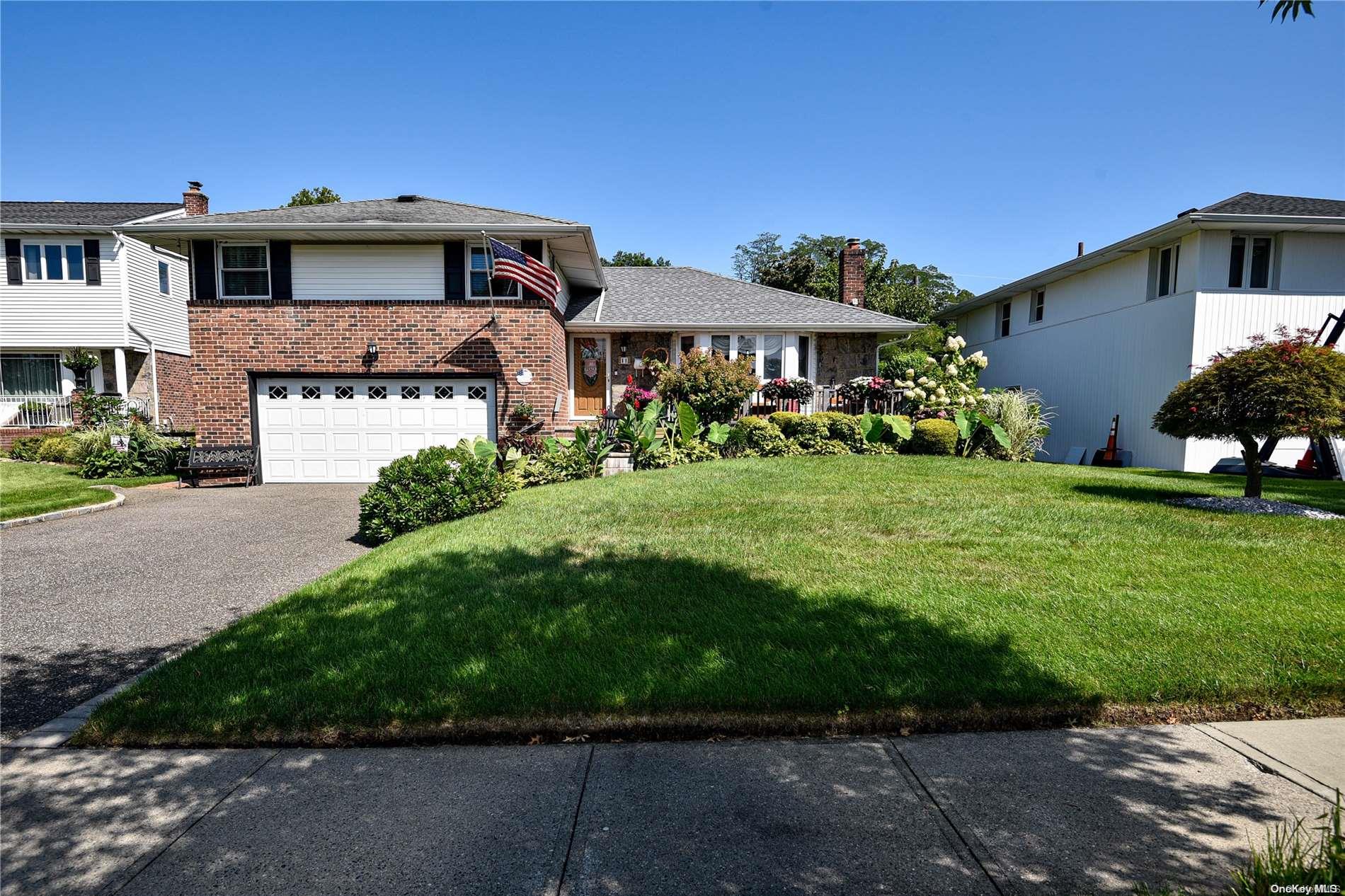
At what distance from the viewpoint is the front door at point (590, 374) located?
58.4 feet

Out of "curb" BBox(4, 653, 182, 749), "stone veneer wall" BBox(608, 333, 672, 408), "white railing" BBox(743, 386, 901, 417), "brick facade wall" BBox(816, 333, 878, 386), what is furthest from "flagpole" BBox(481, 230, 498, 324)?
"curb" BBox(4, 653, 182, 749)

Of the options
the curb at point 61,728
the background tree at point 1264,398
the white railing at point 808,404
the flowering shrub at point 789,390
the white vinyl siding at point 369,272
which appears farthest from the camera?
the white railing at point 808,404

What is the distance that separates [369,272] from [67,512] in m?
6.79

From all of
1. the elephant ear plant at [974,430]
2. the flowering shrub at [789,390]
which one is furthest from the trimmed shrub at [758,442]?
the elephant ear plant at [974,430]

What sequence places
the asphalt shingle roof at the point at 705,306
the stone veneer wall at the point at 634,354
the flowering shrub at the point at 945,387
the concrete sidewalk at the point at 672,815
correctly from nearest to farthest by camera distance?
1. the concrete sidewalk at the point at 672,815
2. the flowering shrub at the point at 945,387
3. the asphalt shingle roof at the point at 705,306
4. the stone veneer wall at the point at 634,354

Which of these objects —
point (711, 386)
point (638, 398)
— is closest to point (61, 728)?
point (638, 398)

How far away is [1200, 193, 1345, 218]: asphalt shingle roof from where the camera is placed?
14016 mm

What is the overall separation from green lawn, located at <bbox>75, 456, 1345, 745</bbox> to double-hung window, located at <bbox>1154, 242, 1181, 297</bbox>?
10.2m

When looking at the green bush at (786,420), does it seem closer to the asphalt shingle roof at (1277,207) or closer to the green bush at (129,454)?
the asphalt shingle roof at (1277,207)

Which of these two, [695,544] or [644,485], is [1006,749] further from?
[644,485]

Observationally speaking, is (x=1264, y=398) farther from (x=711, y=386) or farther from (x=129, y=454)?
(x=129, y=454)

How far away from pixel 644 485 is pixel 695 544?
3659 millimetres

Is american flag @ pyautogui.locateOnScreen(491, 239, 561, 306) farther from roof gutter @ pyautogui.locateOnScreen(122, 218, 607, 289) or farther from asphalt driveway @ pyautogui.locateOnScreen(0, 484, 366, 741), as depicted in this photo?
asphalt driveway @ pyautogui.locateOnScreen(0, 484, 366, 741)

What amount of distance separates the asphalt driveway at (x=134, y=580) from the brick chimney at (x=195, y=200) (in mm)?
13630
